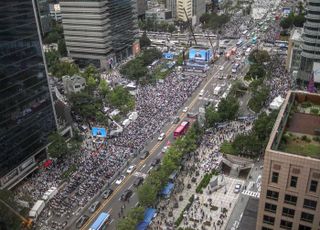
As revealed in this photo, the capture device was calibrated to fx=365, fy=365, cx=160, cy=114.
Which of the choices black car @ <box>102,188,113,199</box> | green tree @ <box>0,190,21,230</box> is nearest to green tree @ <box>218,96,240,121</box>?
black car @ <box>102,188,113,199</box>

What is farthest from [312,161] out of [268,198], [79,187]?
[79,187]

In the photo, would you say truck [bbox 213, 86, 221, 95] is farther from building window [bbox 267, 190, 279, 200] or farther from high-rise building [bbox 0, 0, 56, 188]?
building window [bbox 267, 190, 279, 200]

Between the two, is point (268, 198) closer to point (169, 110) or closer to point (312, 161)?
point (312, 161)

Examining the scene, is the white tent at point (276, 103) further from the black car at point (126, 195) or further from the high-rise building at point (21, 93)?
the high-rise building at point (21, 93)

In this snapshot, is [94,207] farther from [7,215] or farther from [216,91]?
[216,91]

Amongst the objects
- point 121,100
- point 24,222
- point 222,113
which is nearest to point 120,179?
point 24,222

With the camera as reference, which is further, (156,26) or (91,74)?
(156,26)
